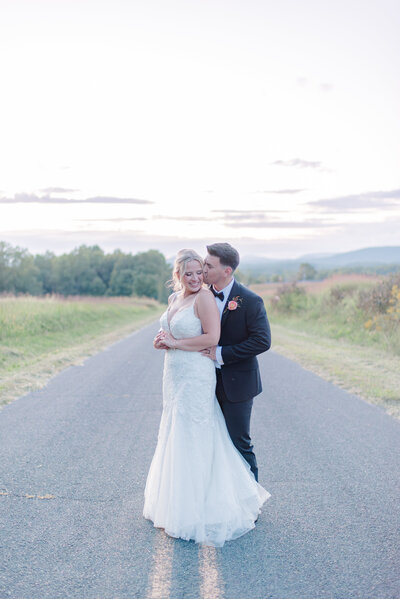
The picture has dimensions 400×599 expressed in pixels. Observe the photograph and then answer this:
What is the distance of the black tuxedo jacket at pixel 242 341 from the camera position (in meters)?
4.48

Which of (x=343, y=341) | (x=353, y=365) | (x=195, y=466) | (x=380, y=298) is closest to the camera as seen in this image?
(x=195, y=466)

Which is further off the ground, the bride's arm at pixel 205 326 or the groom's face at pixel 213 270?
the groom's face at pixel 213 270

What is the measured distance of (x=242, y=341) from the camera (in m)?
4.59

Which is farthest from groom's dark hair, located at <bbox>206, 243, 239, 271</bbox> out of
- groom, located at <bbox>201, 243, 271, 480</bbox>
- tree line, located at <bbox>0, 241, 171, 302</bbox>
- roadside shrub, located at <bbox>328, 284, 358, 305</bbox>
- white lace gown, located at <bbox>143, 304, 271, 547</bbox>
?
tree line, located at <bbox>0, 241, 171, 302</bbox>

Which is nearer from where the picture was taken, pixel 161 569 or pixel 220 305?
pixel 161 569

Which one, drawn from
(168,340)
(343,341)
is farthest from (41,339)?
(168,340)

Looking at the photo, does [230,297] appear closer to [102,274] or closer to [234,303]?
[234,303]

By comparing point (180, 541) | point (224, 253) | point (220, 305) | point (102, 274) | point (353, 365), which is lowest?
point (102, 274)

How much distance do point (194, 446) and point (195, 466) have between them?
0.49ft

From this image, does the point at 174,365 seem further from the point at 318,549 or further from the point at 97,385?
the point at 97,385

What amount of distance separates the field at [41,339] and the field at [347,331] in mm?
5909

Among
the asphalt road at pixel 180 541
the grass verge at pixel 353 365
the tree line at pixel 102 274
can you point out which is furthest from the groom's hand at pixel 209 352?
the tree line at pixel 102 274

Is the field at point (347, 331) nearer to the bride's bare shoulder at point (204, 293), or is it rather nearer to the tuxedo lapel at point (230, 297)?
the tuxedo lapel at point (230, 297)

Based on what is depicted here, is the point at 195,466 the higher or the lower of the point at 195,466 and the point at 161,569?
the higher
